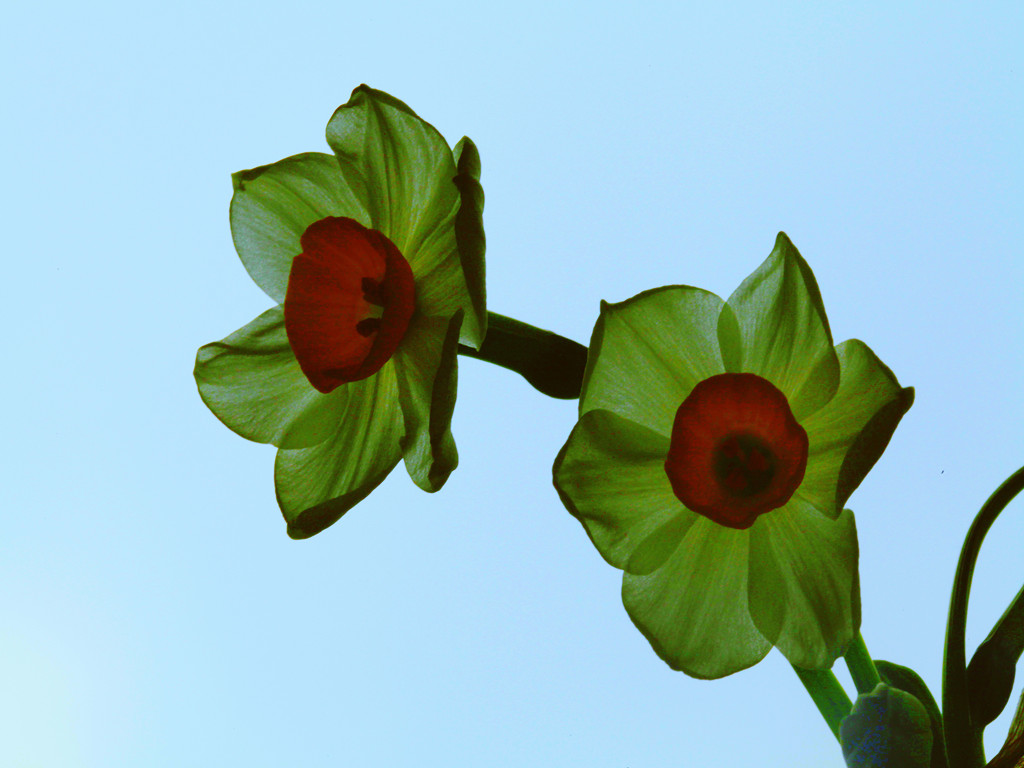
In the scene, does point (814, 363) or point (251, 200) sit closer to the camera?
point (814, 363)

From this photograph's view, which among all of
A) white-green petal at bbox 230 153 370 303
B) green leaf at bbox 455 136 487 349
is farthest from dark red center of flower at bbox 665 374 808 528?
white-green petal at bbox 230 153 370 303

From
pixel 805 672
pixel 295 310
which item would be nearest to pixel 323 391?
pixel 295 310

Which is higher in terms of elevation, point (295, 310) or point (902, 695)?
point (295, 310)

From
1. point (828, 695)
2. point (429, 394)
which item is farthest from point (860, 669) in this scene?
point (429, 394)

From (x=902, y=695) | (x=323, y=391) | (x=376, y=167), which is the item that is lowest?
(x=902, y=695)

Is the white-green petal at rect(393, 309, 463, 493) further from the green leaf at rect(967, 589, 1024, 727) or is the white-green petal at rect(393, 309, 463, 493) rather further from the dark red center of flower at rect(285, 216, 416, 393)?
the green leaf at rect(967, 589, 1024, 727)

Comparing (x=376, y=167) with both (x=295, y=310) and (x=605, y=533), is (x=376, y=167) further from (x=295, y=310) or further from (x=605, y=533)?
(x=605, y=533)

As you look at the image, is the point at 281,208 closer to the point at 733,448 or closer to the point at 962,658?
the point at 733,448
